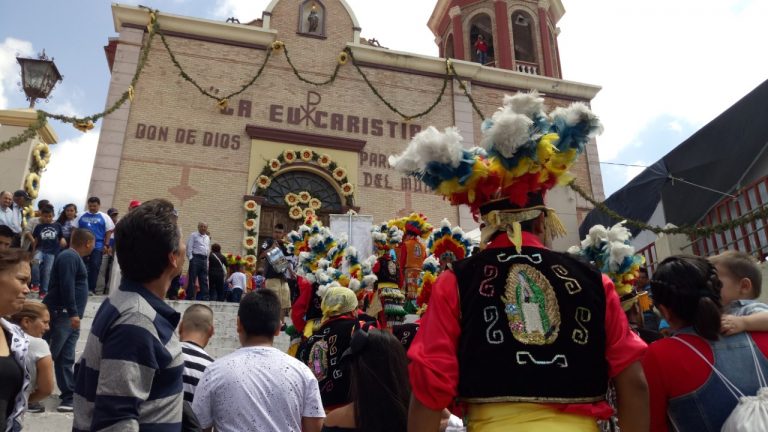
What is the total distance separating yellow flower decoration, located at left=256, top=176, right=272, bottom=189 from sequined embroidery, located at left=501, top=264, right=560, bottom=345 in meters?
13.9

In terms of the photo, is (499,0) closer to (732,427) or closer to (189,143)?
(189,143)

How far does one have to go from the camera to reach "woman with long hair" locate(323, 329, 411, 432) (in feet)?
9.13

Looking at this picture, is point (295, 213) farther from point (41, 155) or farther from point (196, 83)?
point (41, 155)

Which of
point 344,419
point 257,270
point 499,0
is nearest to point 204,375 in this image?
point 344,419

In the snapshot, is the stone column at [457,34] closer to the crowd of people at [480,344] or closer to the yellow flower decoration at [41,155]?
the yellow flower decoration at [41,155]

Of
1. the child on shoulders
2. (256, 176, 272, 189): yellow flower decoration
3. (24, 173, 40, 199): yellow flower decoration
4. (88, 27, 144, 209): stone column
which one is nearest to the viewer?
the child on shoulders

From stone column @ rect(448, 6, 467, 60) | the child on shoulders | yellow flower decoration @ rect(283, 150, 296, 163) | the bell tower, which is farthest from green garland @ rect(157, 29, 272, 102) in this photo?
the child on shoulders

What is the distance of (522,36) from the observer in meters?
23.0

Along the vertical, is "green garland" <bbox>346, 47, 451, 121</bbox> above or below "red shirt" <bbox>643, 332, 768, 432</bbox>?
above

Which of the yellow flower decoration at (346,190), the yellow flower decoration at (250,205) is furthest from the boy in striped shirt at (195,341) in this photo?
the yellow flower decoration at (346,190)

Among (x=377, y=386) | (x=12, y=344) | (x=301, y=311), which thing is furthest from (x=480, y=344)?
(x=301, y=311)

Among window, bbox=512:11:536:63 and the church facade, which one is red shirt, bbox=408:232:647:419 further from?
window, bbox=512:11:536:63

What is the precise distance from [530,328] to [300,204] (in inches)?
552

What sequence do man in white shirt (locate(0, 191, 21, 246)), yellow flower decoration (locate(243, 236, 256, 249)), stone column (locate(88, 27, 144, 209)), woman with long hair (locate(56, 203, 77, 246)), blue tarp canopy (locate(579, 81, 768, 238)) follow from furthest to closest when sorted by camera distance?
yellow flower decoration (locate(243, 236, 256, 249)) < stone column (locate(88, 27, 144, 209)) < blue tarp canopy (locate(579, 81, 768, 238)) < woman with long hair (locate(56, 203, 77, 246)) < man in white shirt (locate(0, 191, 21, 246))
